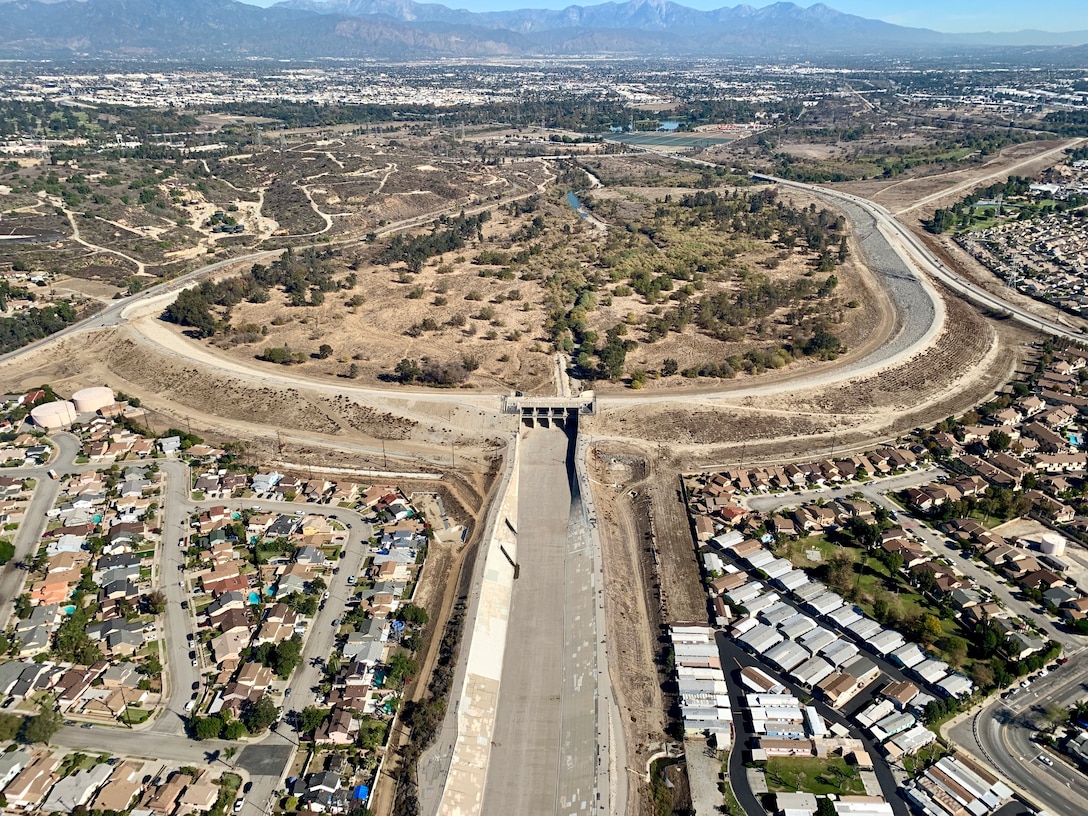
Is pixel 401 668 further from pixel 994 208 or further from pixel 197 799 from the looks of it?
pixel 994 208

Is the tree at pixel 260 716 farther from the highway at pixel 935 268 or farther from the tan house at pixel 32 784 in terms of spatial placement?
the highway at pixel 935 268

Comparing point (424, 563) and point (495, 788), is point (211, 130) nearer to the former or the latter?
point (424, 563)

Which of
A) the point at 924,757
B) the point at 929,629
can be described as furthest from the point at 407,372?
the point at 924,757

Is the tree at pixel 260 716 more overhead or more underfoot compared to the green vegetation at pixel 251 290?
more underfoot

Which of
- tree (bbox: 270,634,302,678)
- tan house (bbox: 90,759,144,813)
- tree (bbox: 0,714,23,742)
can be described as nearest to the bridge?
tree (bbox: 270,634,302,678)

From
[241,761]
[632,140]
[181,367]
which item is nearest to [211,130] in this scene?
[632,140]

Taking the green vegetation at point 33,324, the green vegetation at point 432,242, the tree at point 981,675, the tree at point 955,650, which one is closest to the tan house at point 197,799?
the tree at point 955,650
